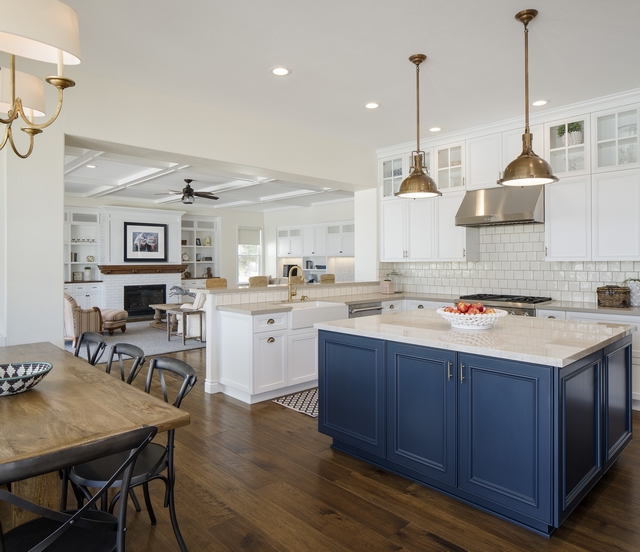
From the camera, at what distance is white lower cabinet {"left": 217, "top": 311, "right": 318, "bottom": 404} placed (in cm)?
419

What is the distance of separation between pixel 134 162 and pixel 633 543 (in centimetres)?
655

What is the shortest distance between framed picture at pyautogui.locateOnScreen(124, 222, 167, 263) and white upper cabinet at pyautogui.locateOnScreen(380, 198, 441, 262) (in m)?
6.41

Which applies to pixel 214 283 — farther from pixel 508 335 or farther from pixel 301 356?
pixel 508 335

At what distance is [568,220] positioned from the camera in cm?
451

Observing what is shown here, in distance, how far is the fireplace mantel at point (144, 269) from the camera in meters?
9.85

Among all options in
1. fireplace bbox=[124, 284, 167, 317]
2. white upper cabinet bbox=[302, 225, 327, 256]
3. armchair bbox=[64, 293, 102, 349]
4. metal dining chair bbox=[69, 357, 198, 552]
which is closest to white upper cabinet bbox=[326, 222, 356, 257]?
white upper cabinet bbox=[302, 225, 327, 256]

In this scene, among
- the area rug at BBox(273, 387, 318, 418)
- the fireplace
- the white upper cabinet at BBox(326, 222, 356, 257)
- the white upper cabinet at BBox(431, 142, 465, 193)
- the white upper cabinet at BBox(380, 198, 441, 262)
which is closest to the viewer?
the area rug at BBox(273, 387, 318, 418)

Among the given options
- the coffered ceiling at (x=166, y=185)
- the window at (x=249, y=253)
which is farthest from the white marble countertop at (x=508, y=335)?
the window at (x=249, y=253)

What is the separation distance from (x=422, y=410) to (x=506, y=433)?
0.49 m

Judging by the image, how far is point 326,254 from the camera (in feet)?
33.7

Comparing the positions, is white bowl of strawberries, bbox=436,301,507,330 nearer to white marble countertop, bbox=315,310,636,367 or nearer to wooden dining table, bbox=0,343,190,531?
white marble countertop, bbox=315,310,636,367

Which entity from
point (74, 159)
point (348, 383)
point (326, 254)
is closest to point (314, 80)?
point (348, 383)

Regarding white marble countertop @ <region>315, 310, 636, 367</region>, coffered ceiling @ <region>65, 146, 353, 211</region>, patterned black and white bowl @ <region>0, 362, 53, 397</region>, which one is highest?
coffered ceiling @ <region>65, 146, 353, 211</region>

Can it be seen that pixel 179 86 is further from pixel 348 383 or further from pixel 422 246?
pixel 422 246
